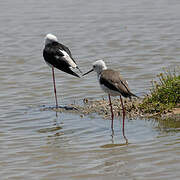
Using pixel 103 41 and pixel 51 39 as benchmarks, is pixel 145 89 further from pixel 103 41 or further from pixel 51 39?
pixel 103 41

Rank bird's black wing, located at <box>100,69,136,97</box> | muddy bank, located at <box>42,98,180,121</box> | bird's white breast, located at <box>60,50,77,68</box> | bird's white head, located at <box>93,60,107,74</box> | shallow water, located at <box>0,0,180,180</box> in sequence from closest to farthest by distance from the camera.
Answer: shallow water, located at <box>0,0,180,180</box> → bird's black wing, located at <box>100,69,136,97</box> → muddy bank, located at <box>42,98,180,121</box> → bird's white head, located at <box>93,60,107,74</box> → bird's white breast, located at <box>60,50,77,68</box>

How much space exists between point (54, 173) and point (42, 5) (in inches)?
485

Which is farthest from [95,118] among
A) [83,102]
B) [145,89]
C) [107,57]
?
[107,57]

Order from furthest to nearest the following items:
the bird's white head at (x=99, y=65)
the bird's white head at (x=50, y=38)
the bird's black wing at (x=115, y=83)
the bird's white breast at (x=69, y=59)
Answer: the bird's white head at (x=50, y=38), the bird's white breast at (x=69, y=59), the bird's white head at (x=99, y=65), the bird's black wing at (x=115, y=83)

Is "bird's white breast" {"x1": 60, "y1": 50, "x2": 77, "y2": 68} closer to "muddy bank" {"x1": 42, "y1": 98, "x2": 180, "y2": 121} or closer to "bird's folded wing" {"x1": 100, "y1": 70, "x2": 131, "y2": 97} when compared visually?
"muddy bank" {"x1": 42, "y1": 98, "x2": 180, "y2": 121}

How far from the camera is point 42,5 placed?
17297 millimetres

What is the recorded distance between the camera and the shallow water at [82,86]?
5.82 meters

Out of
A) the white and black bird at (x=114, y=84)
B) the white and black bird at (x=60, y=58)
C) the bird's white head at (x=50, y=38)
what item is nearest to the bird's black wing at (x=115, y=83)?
the white and black bird at (x=114, y=84)

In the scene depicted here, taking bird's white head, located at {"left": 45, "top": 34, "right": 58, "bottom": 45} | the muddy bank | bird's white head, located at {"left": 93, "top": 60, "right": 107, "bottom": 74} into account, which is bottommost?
the muddy bank

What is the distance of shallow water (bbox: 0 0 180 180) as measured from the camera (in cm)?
582

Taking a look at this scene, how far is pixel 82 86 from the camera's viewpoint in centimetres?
964

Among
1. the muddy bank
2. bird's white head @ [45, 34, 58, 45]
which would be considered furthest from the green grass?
bird's white head @ [45, 34, 58, 45]

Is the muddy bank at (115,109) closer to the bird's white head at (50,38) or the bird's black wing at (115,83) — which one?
the bird's black wing at (115,83)

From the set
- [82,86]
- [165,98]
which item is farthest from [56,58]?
[165,98]
